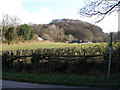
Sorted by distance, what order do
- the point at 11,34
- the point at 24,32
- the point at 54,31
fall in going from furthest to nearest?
the point at 54,31, the point at 24,32, the point at 11,34

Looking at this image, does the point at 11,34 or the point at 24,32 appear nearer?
the point at 11,34

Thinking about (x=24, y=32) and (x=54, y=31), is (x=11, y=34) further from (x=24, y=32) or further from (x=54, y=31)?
(x=54, y=31)

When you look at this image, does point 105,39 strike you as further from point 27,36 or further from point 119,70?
point 27,36

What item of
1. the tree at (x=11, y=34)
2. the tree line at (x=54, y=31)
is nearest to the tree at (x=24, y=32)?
the tree line at (x=54, y=31)

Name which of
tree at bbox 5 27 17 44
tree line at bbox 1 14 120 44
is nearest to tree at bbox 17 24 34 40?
tree line at bbox 1 14 120 44

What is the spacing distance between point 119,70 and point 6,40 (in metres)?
36.8

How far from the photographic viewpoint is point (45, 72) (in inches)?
472

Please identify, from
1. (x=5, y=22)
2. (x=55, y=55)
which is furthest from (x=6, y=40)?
(x=55, y=55)

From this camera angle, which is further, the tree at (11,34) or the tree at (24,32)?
the tree at (24,32)

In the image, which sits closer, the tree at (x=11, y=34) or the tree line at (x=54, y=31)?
the tree at (x=11, y=34)

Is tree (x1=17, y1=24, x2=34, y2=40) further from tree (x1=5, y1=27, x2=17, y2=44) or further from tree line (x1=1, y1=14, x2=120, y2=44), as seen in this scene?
tree (x1=5, y1=27, x2=17, y2=44)

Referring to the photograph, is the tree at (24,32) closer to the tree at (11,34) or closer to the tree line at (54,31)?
the tree line at (54,31)

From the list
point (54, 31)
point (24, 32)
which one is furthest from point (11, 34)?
point (54, 31)

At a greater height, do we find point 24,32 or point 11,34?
point 24,32
